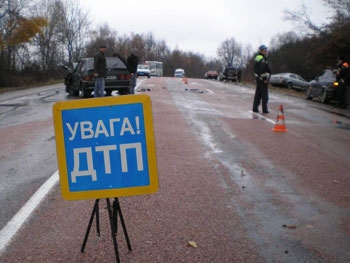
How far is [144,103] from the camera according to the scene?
11.7ft

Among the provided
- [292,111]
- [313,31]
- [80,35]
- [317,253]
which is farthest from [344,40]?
[80,35]

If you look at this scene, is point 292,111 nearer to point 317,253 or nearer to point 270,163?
point 270,163

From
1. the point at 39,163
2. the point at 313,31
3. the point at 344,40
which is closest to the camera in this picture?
the point at 39,163

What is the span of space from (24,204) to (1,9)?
40692 mm

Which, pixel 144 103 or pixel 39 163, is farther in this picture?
pixel 39 163

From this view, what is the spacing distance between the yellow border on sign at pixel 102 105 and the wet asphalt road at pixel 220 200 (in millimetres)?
585

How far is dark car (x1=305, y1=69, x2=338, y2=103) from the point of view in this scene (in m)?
19.6

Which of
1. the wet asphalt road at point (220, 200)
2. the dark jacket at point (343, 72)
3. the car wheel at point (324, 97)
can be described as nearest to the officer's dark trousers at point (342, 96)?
the dark jacket at point (343, 72)

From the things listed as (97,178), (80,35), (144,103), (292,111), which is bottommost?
(292,111)

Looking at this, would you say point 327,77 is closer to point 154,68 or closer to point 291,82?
point 291,82

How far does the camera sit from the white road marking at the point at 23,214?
4.26 metres

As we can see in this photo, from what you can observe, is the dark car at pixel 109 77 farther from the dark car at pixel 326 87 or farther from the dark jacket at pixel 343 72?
the dark car at pixel 326 87

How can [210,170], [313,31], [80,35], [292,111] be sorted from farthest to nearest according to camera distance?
1. [80,35]
2. [313,31]
3. [292,111]
4. [210,170]

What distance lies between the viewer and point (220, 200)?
5414 millimetres
